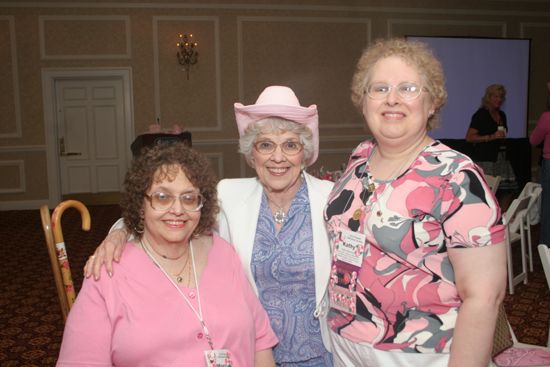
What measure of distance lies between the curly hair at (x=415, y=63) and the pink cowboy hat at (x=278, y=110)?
1.13 feet

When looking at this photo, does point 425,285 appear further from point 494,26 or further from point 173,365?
point 494,26

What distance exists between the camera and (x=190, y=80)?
880cm

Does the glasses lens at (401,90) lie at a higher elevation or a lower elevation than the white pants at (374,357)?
higher

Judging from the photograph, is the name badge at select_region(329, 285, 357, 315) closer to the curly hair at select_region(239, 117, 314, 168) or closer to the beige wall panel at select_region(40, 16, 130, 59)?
the curly hair at select_region(239, 117, 314, 168)

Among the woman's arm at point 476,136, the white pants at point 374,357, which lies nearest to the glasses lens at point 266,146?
the white pants at point 374,357

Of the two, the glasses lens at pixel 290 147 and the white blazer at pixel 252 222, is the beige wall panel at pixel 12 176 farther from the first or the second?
the glasses lens at pixel 290 147

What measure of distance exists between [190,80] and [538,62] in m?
6.41

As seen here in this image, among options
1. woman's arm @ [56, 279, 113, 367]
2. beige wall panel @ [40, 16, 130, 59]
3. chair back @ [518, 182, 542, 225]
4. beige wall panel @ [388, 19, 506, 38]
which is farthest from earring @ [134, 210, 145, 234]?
beige wall panel @ [388, 19, 506, 38]

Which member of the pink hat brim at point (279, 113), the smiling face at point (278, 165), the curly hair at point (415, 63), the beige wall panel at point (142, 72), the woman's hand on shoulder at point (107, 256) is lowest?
the woman's hand on shoulder at point (107, 256)

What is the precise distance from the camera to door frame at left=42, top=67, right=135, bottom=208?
8461mm

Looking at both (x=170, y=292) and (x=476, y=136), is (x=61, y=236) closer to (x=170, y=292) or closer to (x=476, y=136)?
(x=170, y=292)

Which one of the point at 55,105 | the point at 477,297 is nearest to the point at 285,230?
the point at 477,297

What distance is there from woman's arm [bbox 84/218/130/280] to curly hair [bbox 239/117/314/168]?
55 centimetres

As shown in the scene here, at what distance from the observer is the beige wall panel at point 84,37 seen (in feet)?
27.3
